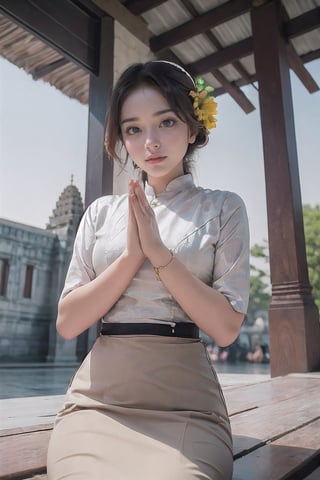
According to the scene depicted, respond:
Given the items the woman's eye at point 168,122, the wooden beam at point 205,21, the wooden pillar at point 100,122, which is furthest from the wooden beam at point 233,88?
the woman's eye at point 168,122

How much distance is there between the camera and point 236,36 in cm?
402

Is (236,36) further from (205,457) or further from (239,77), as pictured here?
(205,457)

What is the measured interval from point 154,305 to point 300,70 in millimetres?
4081

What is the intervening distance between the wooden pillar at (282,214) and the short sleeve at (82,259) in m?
2.57

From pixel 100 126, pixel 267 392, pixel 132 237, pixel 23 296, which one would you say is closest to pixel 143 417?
pixel 132 237

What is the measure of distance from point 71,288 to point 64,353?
1334 centimetres

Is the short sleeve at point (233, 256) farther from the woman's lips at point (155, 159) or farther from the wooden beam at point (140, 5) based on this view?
→ the wooden beam at point (140, 5)

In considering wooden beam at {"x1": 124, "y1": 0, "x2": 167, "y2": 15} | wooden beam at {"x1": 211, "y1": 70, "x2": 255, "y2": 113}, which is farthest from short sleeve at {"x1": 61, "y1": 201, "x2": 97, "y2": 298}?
wooden beam at {"x1": 211, "y1": 70, "x2": 255, "y2": 113}

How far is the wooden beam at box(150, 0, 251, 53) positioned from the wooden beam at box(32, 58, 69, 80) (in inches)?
37.3

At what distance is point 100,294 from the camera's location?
0.95m

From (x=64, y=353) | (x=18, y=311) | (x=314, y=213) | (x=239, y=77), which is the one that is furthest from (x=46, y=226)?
(x=239, y=77)

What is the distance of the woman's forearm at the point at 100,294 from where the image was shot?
0.95 metres

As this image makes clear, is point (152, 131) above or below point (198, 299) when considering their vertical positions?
above

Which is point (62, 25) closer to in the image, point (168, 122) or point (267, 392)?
point (168, 122)
